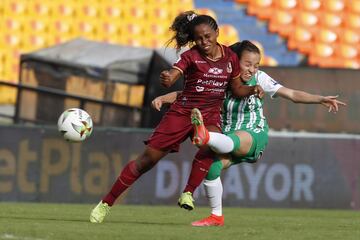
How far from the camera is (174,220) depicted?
9.08m

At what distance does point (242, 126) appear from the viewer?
8.24 metres

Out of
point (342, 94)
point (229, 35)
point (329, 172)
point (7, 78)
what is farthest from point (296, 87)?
point (7, 78)

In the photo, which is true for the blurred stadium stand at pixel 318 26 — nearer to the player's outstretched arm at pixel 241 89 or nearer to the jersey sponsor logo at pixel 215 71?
the player's outstretched arm at pixel 241 89

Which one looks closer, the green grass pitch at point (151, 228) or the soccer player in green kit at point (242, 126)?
the green grass pitch at point (151, 228)

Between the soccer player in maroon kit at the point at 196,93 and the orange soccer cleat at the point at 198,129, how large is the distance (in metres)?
0.40

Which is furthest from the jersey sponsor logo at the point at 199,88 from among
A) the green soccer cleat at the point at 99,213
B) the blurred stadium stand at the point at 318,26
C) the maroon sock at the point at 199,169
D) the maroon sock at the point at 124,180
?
the blurred stadium stand at the point at 318,26

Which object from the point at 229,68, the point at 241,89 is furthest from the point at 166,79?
the point at 241,89

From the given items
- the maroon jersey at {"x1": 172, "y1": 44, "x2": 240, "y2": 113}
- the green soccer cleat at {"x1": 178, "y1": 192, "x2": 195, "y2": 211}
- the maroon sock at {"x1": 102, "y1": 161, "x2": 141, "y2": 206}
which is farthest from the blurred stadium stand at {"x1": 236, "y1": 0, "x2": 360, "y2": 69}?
the green soccer cleat at {"x1": 178, "y1": 192, "x2": 195, "y2": 211}

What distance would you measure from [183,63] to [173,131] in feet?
1.86

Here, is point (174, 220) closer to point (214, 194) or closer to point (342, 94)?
point (214, 194)

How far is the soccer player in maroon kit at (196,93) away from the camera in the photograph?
7871 mm

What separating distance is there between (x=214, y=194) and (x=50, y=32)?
47.8ft

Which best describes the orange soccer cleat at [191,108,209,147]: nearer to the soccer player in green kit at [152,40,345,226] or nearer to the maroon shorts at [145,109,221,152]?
the soccer player in green kit at [152,40,345,226]

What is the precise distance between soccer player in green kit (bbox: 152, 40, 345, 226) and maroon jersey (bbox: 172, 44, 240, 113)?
0.67 ft
